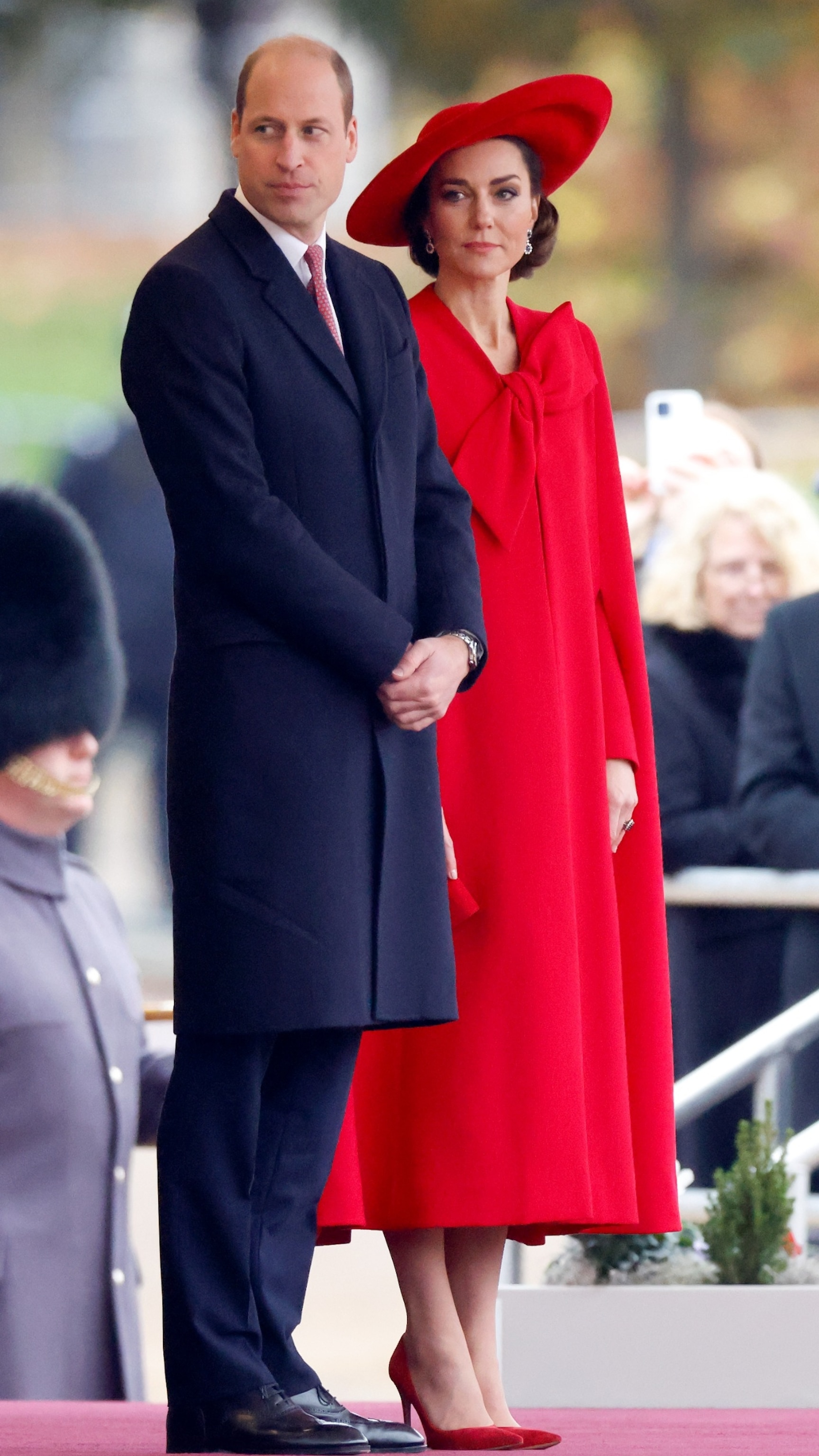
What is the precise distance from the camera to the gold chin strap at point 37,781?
4012 mm

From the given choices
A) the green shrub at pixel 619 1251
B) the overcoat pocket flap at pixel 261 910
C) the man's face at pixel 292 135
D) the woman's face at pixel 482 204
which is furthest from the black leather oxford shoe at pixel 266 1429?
the green shrub at pixel 619 1251

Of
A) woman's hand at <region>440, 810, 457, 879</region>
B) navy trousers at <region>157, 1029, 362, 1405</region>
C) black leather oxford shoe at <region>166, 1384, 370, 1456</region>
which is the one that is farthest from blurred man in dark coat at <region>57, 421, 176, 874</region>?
black leather oxford shoe at <region>166, 1384, 370, 1456</region>

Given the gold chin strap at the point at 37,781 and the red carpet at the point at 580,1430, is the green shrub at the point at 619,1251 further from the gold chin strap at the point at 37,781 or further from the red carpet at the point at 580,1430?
the gold chin strap at the point at 37,781

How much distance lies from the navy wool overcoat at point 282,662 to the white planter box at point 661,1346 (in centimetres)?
158

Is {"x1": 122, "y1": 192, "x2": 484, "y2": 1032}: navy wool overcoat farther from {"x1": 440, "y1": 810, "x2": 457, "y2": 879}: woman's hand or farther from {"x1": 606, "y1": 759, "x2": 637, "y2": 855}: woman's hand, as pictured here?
{"x1": 606, "y1": 759, "x2": 637, "y2": 855}: woman's hand

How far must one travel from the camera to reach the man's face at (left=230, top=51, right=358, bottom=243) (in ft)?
6.91

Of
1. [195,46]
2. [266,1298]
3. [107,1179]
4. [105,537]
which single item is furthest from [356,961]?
[195,46]

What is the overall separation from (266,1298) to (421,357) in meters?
1.10

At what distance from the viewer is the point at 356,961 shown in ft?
6.62

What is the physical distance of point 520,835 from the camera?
236 centimetres

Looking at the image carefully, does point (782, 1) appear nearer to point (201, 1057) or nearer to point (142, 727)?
point (142, 727)

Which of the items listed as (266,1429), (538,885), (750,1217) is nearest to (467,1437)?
(266,1429)

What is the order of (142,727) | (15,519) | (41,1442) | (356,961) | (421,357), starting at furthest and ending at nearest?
(142,727) → (15,519) → (421,357) → (41,1442) → (356,961)

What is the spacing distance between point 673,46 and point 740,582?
138cm
